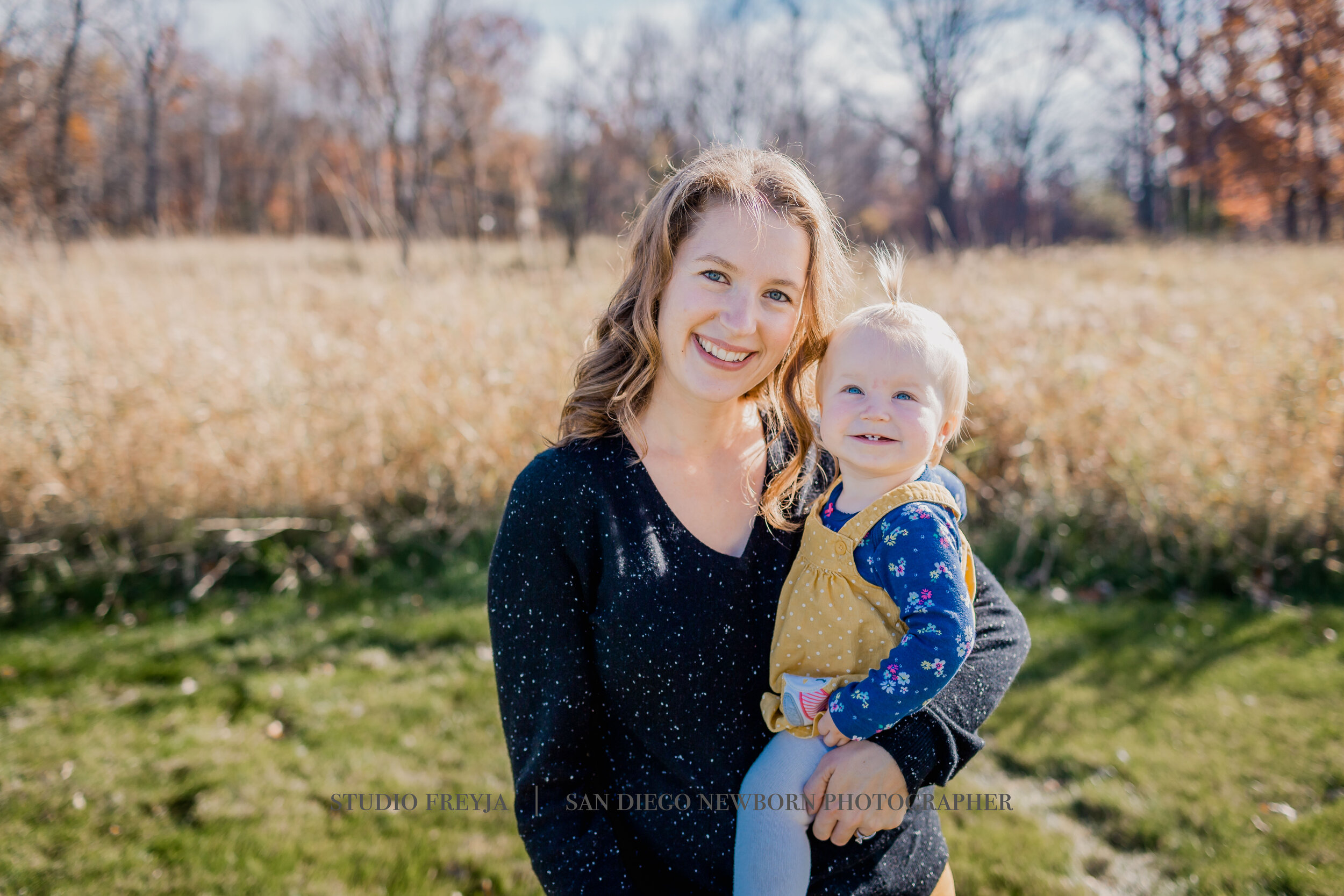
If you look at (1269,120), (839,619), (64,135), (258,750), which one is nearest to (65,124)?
(64,135)

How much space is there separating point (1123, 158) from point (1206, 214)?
4740 mm

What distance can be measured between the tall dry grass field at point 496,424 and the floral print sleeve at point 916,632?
262 cm

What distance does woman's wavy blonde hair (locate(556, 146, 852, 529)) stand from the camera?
1543mm

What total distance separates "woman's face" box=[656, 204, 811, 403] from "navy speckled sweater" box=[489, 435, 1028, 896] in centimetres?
26

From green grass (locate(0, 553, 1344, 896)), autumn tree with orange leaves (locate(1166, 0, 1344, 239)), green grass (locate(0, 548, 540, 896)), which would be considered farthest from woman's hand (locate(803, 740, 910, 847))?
autumn tree with orange leaves (locate(1166, 0, 1344, 239))

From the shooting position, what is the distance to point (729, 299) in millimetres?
1499

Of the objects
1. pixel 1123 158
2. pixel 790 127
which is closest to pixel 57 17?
pixel 790 127

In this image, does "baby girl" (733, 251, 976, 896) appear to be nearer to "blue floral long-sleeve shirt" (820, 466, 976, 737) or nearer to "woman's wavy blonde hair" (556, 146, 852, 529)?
"blue floral long-sleeve shirt" (820, 466, 976, 737)

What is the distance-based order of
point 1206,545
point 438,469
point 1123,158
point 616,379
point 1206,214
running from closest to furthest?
point 616,379, point 1206,545, point 438,469, point 1206,214, point 1123,158

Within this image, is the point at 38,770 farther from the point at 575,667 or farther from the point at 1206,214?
the point at 1206,214

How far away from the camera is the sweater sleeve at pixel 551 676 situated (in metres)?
1.35

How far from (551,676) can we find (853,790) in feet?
1.74

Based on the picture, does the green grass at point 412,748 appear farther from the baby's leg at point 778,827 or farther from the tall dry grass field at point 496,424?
the baby's leg at point 778,827

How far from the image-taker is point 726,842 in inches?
53.8
